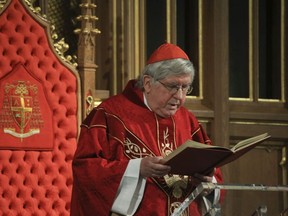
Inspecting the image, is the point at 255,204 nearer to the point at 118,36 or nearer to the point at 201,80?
the point at 201,80

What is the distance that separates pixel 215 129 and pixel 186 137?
1.84m

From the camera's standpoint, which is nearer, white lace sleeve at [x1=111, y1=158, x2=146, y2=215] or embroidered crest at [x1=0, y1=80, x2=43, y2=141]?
white lace sleeve at [x1=111, y1=158, x2=146, y2=215]

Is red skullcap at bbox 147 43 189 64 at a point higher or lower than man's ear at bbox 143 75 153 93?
higher

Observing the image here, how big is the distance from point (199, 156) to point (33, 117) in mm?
1479

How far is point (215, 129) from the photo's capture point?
5.89 meters

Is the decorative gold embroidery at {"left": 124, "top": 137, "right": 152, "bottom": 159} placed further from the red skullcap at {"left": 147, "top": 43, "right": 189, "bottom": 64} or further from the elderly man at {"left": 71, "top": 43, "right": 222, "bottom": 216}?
the red skullcap at {"left": 147, "top": 43, "right": 189, "bottom": 64}

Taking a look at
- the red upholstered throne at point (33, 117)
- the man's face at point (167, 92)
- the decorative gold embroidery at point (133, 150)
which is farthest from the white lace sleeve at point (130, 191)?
the red upholstered throne at point (33, 117)

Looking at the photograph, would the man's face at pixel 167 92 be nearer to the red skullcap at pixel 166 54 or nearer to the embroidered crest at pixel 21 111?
the red skullcap at pixel 166 54

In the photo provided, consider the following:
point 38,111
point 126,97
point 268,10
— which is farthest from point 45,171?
point 268,10

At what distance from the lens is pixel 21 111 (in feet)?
15.3

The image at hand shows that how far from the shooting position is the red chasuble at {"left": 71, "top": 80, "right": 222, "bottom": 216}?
3779mm

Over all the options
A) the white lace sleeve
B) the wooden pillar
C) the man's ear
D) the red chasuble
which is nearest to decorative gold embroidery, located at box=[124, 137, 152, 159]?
the red chasuble

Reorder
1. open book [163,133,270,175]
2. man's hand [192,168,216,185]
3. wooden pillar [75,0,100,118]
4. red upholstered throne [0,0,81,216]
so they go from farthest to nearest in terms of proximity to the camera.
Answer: wooden pillar [75,0,100,118] → red upholstered throne [0,0,81,216] → man's hand [192,168,216,185] → open book [163,133,270,175]

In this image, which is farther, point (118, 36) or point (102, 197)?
point (118, 36)
